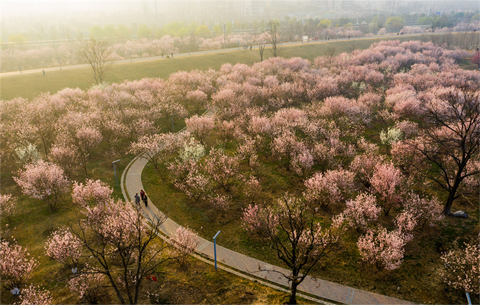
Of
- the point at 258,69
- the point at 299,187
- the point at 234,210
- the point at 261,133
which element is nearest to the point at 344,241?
the point at 299,187

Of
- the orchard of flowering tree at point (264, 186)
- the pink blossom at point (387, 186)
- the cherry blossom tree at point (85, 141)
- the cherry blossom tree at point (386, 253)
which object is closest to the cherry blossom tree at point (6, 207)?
the orchard of flowering tree at point (264, 186)

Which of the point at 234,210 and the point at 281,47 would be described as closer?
the point at 234,210

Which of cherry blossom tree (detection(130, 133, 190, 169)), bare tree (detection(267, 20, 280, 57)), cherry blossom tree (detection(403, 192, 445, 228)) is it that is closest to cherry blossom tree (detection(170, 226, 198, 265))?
cherry blossom tree (detection(130, 133, 190, 169))

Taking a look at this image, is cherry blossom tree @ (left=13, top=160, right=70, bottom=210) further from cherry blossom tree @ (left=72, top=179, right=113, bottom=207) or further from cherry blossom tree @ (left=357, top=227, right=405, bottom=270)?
cherry blossom tree @ (left=357, top=227, right=405, bottom=270)

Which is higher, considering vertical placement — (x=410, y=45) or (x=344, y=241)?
(x=410, y=45)

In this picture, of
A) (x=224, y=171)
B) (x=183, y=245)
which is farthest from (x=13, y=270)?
(x=224, y=171)

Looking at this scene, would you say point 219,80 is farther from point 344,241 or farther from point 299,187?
point 344,241
